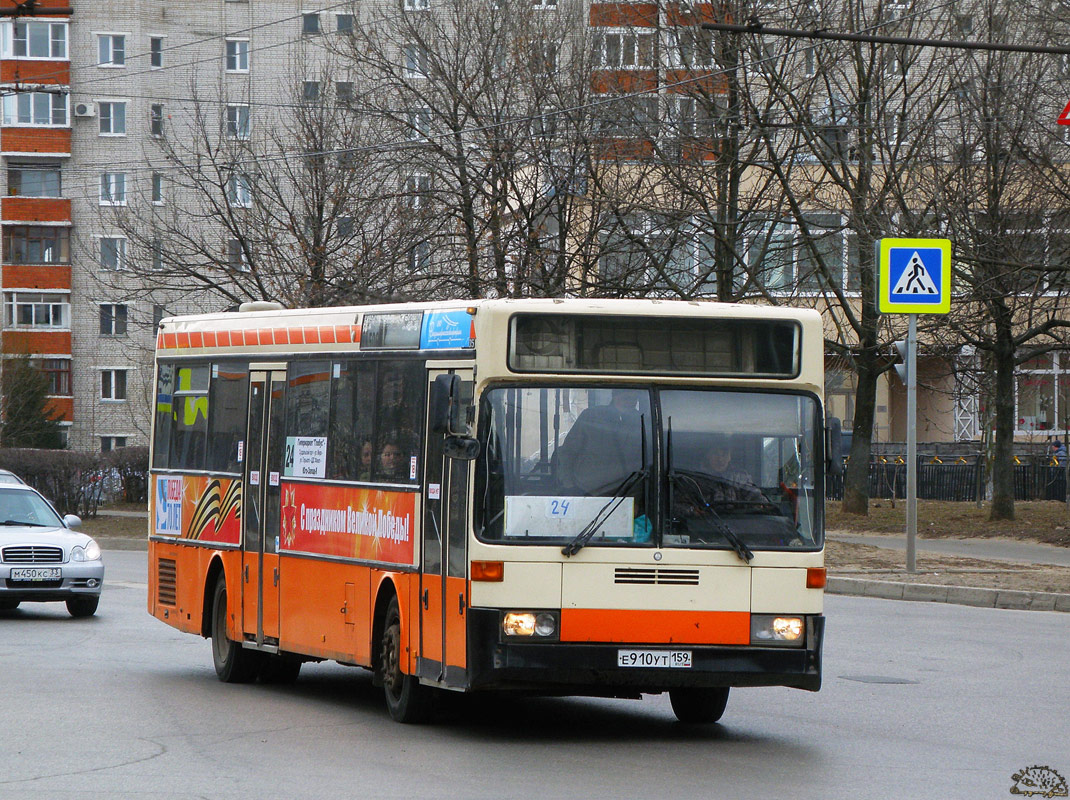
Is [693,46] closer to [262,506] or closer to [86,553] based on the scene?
[86,553]

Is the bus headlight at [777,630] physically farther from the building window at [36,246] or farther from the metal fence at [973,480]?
the building window at [36,246]

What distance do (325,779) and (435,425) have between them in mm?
2106

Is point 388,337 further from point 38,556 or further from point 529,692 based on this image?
point 38,556

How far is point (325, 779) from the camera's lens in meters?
8.59

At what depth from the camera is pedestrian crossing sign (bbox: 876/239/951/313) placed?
21.4m

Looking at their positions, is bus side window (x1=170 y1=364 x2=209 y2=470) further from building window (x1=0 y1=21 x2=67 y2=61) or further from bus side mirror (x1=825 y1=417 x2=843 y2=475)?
building window (x1=0 y1=21 x2=67 y2=61)

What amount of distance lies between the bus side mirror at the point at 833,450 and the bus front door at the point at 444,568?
2.13m

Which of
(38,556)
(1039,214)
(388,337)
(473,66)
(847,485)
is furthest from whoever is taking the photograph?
(847,485)

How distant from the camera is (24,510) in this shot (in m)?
20.5

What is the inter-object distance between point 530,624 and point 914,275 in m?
13.0

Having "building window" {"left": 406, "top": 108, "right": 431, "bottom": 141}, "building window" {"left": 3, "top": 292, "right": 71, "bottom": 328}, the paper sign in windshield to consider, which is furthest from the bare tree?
"building window" {"left": 3, "top": 292, "right": 71, "bottom": 328}

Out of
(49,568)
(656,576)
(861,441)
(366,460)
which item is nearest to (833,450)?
(656,576)

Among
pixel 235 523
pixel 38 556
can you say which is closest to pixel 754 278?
pixel 38 556

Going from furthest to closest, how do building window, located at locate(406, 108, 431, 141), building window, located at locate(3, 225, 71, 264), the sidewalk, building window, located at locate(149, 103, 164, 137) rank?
1. building window, located at locate(3, 225, 71, 264)
2. building window, located at locate(149, 103, 164, 137)
3. building window, located at locate(406, 108, 431, 141)
4. the sidewalk
